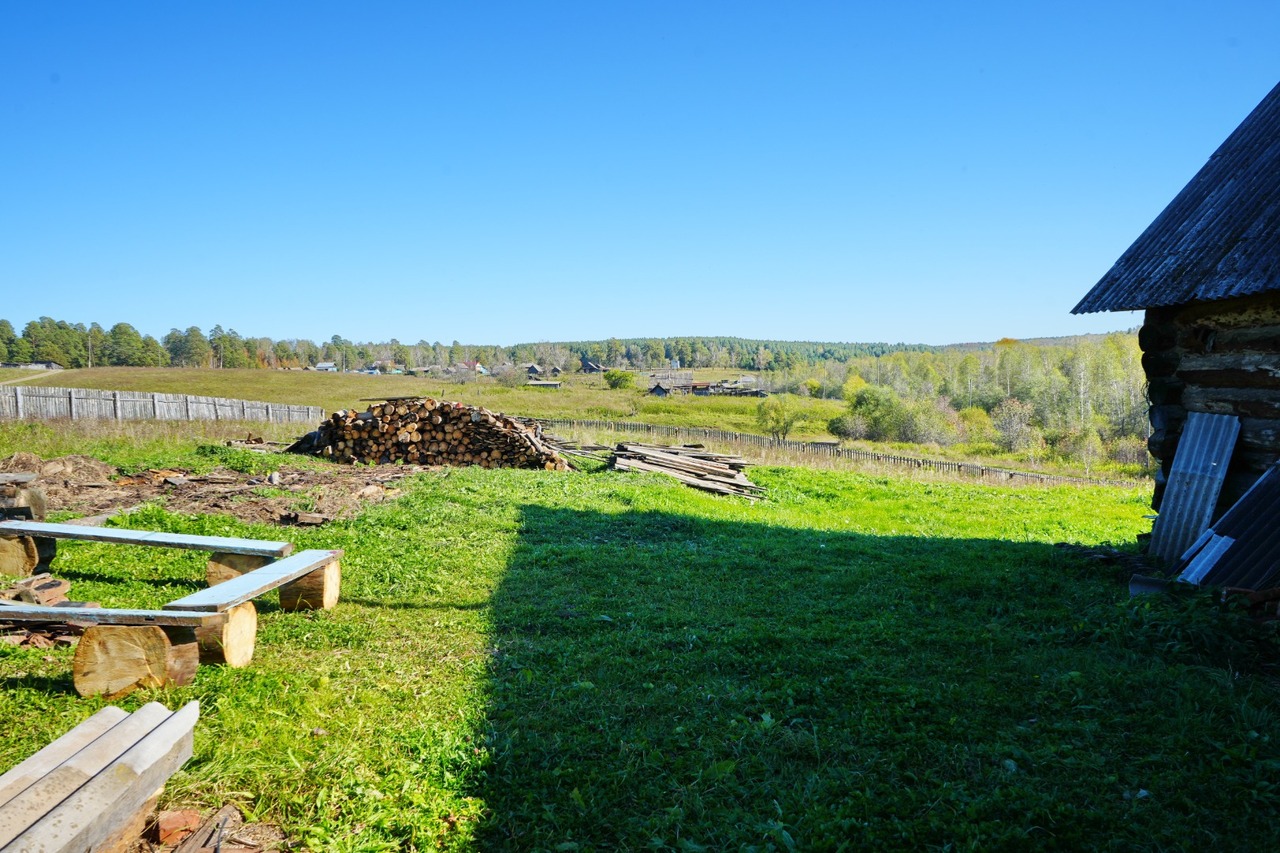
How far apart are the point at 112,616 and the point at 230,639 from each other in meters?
0.62

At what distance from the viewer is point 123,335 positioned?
83.8m

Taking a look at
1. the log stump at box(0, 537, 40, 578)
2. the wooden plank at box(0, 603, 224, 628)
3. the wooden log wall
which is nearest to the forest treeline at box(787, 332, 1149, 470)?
the wooden log wall

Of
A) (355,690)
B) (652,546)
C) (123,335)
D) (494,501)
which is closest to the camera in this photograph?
(355,690)

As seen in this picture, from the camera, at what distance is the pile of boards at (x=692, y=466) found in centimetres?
1544

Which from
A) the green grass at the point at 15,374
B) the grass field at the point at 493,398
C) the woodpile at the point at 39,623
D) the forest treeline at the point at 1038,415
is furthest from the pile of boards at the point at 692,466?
the green grass at the point at 15,374

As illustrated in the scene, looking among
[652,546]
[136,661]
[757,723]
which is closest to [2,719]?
[136,661]

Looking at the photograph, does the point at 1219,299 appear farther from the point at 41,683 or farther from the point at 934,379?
the point at 934,379

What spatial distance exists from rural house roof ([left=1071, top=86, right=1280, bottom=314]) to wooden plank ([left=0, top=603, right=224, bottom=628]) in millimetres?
8356

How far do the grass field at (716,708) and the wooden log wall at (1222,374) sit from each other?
1774 millimetres

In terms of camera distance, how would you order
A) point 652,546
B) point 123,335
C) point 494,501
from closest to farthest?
point 652,546 → point 494,501 → point 123,335

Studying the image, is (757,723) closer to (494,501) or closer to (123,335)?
(494,501)

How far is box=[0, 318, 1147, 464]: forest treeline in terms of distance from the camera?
50344 mm

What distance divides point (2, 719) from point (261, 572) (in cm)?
176

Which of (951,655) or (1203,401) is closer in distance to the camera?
(951,655)
